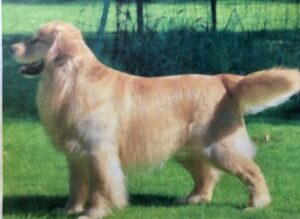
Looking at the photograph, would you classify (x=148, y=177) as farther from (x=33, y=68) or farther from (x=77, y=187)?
(x=33, y=68)

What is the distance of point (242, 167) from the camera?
8.22 meters

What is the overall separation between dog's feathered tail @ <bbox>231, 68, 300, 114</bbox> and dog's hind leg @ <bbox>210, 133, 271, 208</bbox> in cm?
28

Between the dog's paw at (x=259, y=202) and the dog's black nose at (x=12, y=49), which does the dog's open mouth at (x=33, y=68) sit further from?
the dog's paw at (x=259, y=202)

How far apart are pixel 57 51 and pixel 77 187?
94 cm

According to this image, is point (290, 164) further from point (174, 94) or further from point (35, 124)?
point (35, 124)

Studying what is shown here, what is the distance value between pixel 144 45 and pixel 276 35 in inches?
35.7

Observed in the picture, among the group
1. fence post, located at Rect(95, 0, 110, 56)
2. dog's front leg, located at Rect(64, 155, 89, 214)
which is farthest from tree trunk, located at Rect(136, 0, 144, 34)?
dog's front leg, located at Rect(64, 155, 89, 214)

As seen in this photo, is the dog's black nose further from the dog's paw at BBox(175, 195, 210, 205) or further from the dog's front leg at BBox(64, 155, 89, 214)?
the dog's paw at BBox(175, 195, 210, 205)

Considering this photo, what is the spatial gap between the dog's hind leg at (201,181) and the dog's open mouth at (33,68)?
1.15 metres

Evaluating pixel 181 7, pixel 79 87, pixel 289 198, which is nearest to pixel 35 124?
pixel 79 87

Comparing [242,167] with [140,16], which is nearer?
[242,167]

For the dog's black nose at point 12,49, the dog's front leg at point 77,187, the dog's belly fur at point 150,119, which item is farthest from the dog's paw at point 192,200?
the dog's black nose at point 12,49

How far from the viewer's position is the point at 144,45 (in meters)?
8.48

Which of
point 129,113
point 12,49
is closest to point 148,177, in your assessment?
point 129,113
